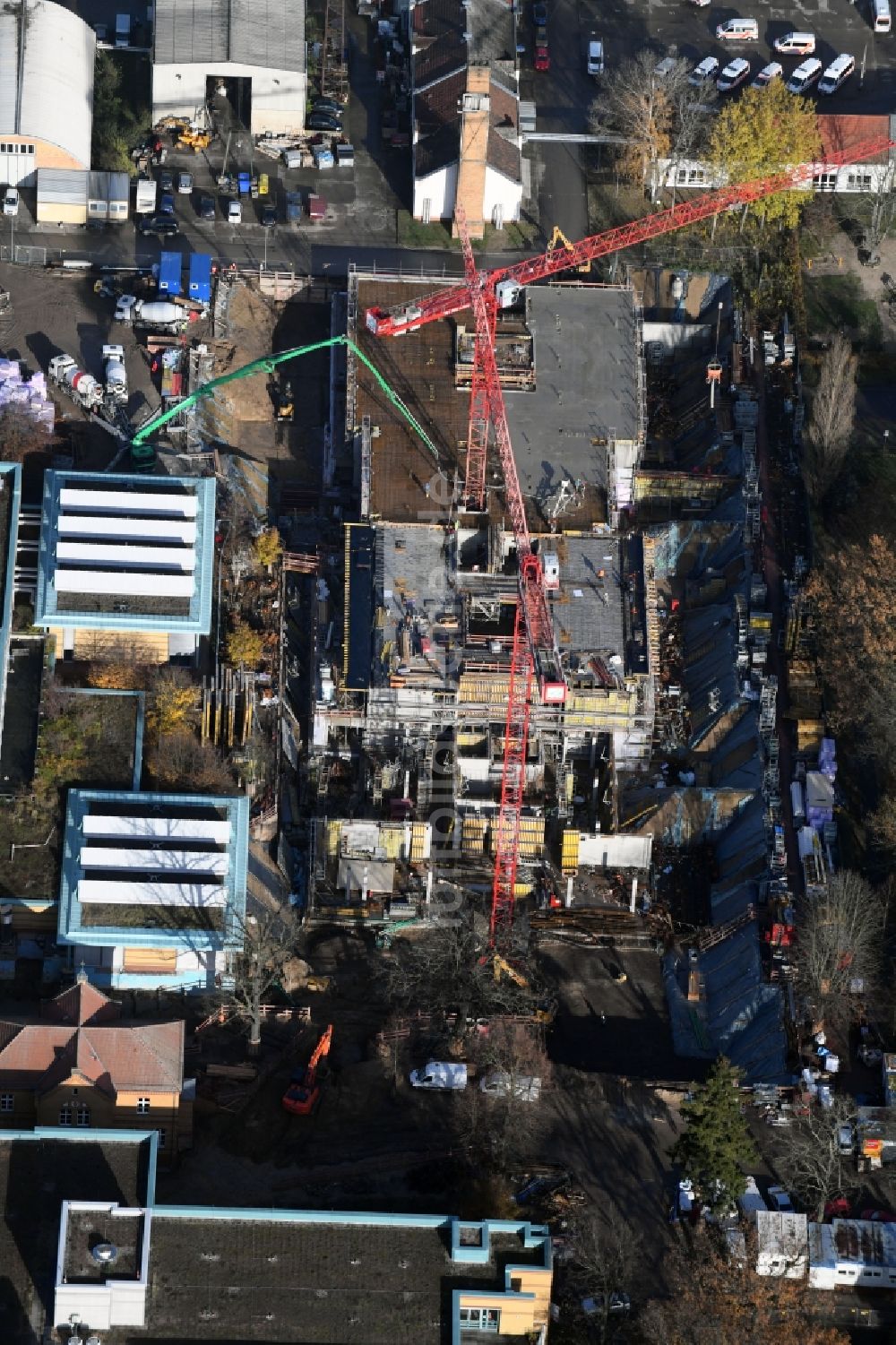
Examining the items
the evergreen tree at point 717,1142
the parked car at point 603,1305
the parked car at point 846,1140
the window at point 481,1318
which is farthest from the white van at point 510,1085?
the parked car at point 846,1140

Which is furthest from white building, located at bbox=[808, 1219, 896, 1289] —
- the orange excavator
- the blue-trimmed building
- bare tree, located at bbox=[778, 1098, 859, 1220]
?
the orange excavator

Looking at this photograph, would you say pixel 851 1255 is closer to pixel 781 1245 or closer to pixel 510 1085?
pixel 781 1245

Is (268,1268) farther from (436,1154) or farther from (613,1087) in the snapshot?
(613,1087)

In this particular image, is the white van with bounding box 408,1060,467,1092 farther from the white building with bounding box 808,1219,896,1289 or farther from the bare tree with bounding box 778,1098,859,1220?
the white building with bounding box 808,1219,896,1289

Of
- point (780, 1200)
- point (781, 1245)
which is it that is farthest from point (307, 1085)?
point (781, 1245)

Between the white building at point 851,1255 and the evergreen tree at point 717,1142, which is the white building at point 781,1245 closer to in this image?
the white building at point 851,1255

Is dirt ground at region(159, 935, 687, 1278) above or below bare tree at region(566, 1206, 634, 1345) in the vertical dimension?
above
